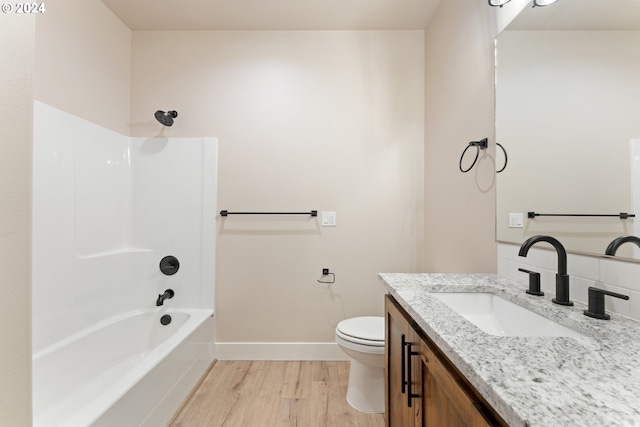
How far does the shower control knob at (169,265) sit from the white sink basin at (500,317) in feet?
6.44

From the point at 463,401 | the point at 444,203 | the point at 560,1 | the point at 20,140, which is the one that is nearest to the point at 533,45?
the point at 560,1

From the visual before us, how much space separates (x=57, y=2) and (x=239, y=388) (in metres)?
2.60

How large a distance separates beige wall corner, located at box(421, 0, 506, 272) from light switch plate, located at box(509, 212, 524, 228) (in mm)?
144

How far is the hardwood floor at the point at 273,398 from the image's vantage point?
1543mm

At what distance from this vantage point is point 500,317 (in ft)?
3.44

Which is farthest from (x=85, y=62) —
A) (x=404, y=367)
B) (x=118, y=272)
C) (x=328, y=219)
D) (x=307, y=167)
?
(x=404, y=367)

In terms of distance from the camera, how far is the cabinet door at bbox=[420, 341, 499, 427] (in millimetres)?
556

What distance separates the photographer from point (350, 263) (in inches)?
88.4

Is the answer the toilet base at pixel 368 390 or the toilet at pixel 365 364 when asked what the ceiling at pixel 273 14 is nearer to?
the toilet at pixel 365 364

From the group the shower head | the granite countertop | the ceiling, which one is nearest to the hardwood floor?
the granite countertop

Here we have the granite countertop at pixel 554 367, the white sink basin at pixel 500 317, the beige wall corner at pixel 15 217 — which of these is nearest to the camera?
the granite countertop at pixel 554 367

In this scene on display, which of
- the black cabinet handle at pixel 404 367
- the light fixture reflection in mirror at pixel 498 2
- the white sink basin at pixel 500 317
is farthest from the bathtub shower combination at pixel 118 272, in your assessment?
the light fixture reflection in mirror at pixel 498 2

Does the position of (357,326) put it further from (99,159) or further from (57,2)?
(57,2)

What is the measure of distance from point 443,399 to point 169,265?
7.06 ft
